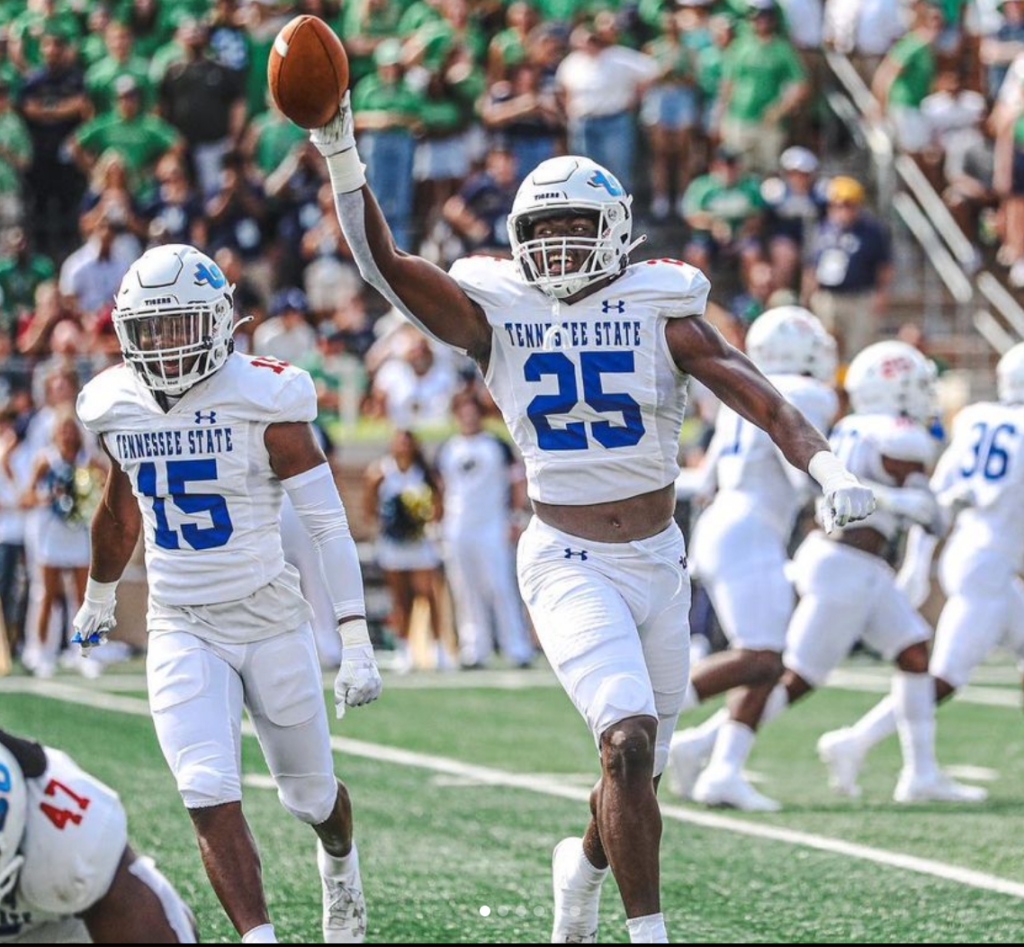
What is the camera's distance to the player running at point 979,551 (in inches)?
342

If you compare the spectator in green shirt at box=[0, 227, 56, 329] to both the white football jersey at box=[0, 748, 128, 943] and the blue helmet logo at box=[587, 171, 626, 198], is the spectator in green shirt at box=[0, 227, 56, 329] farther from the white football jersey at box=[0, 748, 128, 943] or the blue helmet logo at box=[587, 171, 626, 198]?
the white football jersey at box=[0, 748, 128, 943]

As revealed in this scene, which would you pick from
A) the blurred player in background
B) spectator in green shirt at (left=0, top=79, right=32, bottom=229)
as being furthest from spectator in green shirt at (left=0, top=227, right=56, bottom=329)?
the blurred player in background

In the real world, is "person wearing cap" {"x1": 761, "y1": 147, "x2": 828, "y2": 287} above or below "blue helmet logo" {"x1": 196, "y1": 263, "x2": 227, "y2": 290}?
above

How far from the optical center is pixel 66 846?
12.0 feet

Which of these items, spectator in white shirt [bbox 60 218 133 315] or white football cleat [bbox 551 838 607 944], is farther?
spectator in white shirt [bbox 60 218 133 315]

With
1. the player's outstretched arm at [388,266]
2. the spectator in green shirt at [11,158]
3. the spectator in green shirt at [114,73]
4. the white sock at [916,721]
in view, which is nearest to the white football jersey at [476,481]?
the spectator in green shirt at [114,73]

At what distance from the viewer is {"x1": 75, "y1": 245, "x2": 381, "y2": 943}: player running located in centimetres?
530

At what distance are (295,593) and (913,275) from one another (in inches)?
447

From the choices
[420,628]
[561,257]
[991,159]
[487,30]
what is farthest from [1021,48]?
[561,257]

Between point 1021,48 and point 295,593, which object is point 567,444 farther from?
point 1021,48

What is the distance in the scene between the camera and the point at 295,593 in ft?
18.2

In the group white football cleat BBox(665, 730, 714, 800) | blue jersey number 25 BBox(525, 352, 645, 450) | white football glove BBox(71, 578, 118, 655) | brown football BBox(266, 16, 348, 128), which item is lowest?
white football cleat BBox(665, 730, 714, 800)

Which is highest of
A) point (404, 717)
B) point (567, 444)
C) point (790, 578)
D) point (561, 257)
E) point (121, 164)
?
point (121, 164)

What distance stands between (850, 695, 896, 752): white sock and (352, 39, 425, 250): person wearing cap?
24.7 feet
